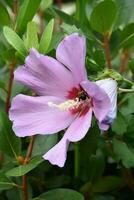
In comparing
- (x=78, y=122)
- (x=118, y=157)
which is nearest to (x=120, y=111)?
(x=118, y=157)

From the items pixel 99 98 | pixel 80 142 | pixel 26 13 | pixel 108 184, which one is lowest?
pixel 108 184

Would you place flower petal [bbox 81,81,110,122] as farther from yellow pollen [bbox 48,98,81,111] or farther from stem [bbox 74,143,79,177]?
stem [bbox 74,143,79,177]

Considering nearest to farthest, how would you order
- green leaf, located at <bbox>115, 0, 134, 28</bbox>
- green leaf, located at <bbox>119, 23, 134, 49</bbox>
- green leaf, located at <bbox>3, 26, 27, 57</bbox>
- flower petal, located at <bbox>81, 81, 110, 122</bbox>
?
flower petal, located at <bbox>81, 81, 110, 122</bbox> < green leaf, located at <bbox>3, 26, 27, 57</bbox> < green leaf, located at <bbox>119, 23, 134, 49</bbox> < green leaf, located at <bbox>115, 0, 134, 28</bbox>

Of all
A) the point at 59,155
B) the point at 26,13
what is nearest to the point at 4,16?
the point at 26,13

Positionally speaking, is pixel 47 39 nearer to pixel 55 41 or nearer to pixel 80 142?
pixel 55 41

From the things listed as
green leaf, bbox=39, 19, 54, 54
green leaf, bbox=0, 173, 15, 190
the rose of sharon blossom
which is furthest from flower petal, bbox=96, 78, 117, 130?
green leaf, bbox=0, 173, 15, 190

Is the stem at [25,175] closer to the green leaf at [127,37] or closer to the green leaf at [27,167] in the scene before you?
the green leaf at [27,167]
